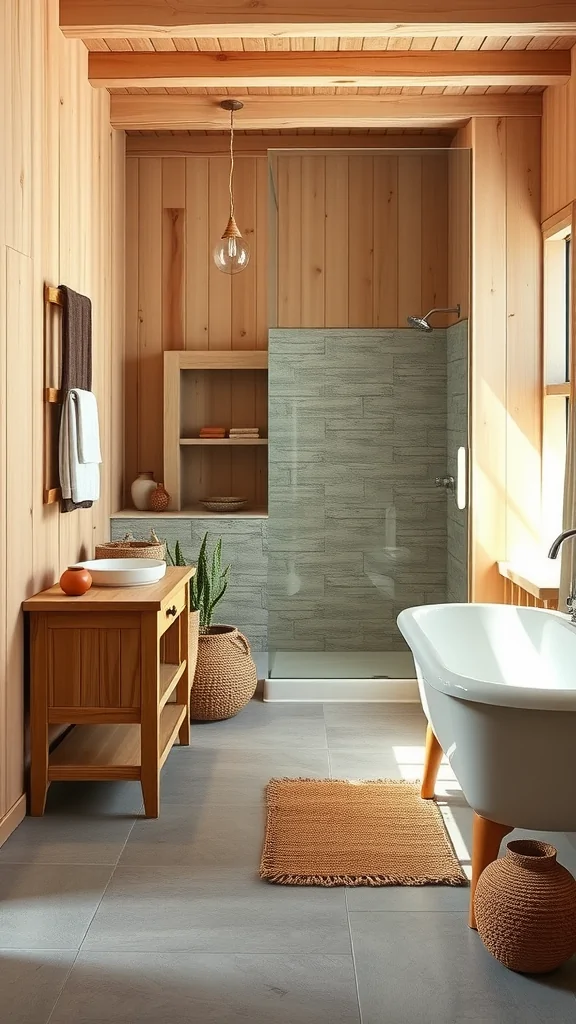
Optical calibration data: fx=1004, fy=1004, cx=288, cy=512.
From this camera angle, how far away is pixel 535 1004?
2225mm

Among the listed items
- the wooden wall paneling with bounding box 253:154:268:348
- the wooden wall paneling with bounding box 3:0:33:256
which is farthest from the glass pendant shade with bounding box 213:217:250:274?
the wooden wall paneling with bounding box 3:0:33:256

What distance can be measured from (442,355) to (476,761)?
2585 millimetres

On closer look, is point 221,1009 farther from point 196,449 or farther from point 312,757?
point 196,449

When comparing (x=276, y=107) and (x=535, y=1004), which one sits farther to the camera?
(x=276, y=107)

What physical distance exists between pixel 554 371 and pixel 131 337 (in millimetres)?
2452

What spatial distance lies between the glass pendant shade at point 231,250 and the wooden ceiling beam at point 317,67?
70cm

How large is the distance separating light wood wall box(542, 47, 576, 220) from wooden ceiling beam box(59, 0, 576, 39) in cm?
49

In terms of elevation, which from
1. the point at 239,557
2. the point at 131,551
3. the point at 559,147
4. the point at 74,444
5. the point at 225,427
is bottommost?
the point at 239,557

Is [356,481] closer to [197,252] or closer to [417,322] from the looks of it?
[417,322]

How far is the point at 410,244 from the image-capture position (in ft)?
15.0

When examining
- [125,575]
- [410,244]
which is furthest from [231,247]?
[125,575]

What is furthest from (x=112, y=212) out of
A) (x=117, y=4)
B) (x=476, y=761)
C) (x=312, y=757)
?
(x=476, y=761)

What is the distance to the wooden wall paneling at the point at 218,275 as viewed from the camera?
19.0 ft

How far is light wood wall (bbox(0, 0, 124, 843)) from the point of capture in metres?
3.17
